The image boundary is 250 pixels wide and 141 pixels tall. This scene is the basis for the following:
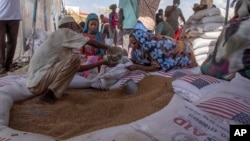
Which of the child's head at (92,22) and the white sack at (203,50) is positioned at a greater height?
the child's head at (92,22)

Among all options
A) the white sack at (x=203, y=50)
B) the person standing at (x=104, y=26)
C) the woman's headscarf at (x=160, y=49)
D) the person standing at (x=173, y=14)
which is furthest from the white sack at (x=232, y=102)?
the person standing at (x=104, y=26)

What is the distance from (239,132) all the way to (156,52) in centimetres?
198

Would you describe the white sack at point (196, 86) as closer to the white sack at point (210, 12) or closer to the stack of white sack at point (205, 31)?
the stack of white sack at point (205, 31)

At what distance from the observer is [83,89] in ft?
11.1

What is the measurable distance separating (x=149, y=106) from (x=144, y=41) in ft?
4.39

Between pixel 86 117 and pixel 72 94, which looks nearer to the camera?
pixel 86 117

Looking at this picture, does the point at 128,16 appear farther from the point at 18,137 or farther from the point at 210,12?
the point at 18,137

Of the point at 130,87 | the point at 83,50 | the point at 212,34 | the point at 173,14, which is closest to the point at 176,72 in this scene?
the point at 130,87

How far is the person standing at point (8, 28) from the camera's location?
4188 millimetres

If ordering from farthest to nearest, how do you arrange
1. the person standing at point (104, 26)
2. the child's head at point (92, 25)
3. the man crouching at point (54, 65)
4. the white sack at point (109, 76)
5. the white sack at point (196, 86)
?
the person standing at point (104, 26), the child's head at point (92, 25), the white sack at point (109, 76), the man crouching at point (54, 65), the white sack at point (196, 86)

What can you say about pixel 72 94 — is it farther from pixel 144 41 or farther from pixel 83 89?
pixel 144 41

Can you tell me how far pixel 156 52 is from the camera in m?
3.54

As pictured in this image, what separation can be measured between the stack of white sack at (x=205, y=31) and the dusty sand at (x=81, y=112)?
1342 millimetres

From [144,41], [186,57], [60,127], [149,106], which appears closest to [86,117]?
[60,127]
